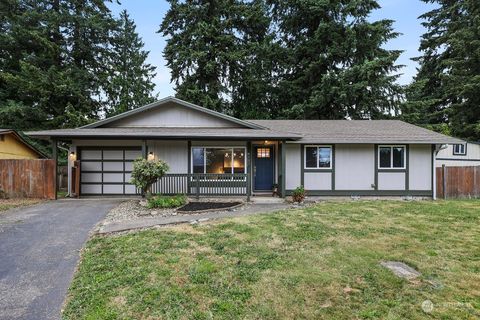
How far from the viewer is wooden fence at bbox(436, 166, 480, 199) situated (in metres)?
12.0

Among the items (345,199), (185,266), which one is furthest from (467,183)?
(185,266)

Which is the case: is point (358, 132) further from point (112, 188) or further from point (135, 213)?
point (112, 188)

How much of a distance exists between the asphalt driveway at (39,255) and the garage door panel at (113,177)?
10.4 feet

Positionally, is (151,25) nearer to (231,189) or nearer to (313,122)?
(313,122)

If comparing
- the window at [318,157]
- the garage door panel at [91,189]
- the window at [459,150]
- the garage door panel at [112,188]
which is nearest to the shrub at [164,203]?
the garage door panel at [112,188]

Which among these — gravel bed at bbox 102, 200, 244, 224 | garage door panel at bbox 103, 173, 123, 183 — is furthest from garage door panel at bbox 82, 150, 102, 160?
gravel bed at bbox 102, 200, 244, 224

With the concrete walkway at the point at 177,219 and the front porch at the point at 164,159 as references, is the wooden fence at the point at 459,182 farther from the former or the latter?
the concrete walkway at the point at 177,219

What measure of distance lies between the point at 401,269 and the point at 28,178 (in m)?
12.8

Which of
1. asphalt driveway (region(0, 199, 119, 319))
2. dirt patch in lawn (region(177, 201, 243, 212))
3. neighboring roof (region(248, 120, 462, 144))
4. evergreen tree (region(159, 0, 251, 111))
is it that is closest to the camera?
asphalt driveway (region(0, 199, 119, 319))

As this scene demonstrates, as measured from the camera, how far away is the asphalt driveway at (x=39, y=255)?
338 centimetres

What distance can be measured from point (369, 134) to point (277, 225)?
771 centimetres

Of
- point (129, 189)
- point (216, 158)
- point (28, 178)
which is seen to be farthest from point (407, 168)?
point (28, 178)

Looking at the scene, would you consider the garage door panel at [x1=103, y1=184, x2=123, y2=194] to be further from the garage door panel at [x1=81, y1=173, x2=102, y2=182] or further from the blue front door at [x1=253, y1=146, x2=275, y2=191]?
the blue front door at [x1=253, y1=146, x2=275, y2=191]

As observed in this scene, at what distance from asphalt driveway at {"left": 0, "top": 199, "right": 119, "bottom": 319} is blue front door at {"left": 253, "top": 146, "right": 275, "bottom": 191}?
20.8ft
